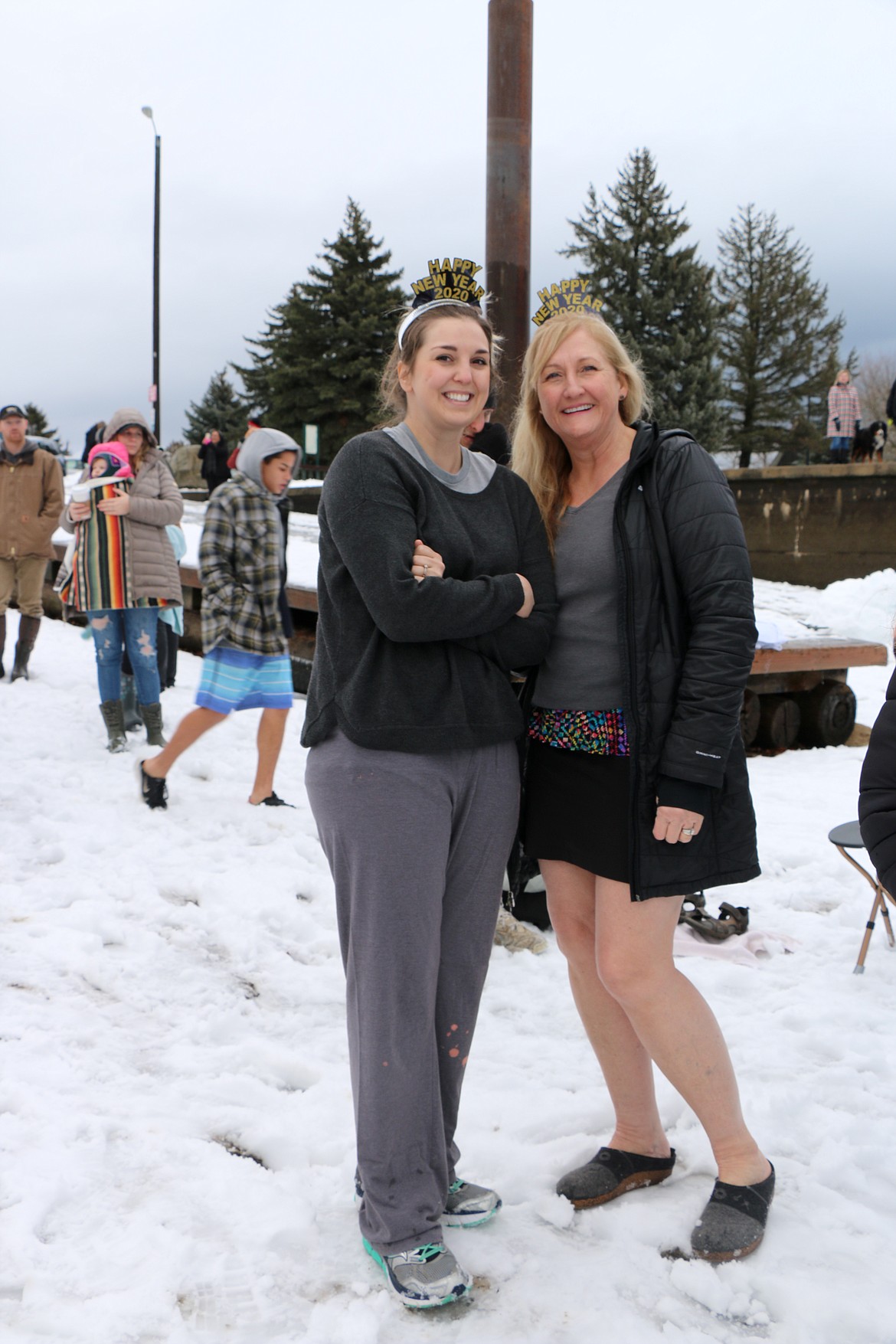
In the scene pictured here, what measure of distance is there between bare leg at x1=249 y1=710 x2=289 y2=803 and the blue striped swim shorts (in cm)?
14

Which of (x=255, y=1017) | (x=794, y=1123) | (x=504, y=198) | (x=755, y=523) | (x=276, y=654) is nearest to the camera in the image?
(x=794, y=1123)

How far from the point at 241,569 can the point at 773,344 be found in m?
33.3

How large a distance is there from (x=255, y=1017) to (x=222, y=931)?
685 millimetres

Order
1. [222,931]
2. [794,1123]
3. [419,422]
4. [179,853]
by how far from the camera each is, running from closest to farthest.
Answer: [419,422] < [794,1123] < [222,931] < [179,853]

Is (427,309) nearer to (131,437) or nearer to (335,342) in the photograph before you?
(131,437)

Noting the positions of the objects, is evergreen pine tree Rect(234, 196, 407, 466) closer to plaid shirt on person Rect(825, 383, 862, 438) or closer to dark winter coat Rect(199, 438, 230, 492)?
dark winter coat Rect(199, 438, 230, 492)

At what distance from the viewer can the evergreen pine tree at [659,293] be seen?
29.9 m

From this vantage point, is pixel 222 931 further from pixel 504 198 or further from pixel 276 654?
pixel 504 198

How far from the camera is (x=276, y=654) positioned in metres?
5.45

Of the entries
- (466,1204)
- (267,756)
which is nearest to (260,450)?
(267,756)

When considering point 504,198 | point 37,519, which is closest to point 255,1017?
point 504,198

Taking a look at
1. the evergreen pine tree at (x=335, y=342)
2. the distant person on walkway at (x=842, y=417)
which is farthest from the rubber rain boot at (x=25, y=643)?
the evergreen pine tree at (x=335, y=342)

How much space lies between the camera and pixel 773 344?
34906mm

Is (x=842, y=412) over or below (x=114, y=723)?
over
